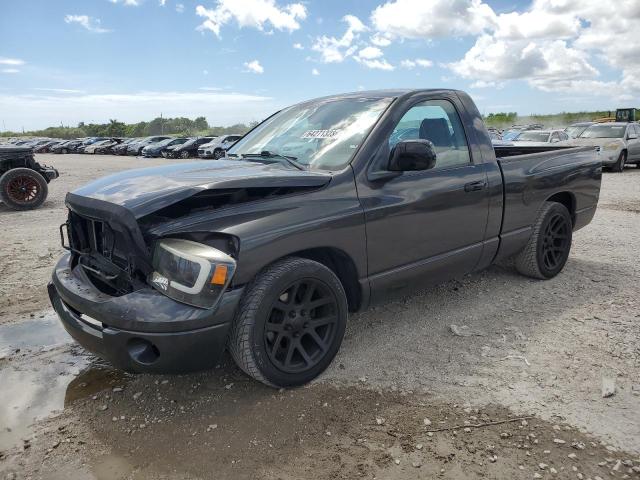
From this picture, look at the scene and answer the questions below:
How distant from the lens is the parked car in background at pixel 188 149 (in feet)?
107

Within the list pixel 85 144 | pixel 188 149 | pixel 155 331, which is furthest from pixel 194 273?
pixel 85 144

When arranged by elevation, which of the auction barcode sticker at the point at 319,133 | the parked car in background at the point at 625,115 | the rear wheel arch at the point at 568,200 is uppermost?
the parked car in background at the point at 625,115

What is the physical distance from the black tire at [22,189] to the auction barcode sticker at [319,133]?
28.8 ft

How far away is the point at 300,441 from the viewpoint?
2.60 meters

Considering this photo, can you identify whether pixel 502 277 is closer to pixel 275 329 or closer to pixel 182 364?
pixel 275 329

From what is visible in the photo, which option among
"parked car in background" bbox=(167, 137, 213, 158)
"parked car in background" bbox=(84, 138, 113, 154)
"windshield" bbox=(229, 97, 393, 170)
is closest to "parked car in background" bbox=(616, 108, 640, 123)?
"parked car in background" bbox=(167, 137, 213, 158)

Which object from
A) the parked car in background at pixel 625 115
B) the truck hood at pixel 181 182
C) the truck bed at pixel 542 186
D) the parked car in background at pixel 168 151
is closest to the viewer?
the truck hood at pixel 181 182

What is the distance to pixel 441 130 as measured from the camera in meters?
Answer: 3.92

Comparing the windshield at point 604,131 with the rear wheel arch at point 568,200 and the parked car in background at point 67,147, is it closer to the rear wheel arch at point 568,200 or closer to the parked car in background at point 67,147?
the rear wheel arch at point 568,200

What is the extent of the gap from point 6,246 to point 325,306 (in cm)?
574

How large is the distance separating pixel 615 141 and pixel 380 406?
15400 mm

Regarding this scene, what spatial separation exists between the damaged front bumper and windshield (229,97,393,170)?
122 centimetres

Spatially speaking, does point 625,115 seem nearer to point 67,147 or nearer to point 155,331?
point 155,331

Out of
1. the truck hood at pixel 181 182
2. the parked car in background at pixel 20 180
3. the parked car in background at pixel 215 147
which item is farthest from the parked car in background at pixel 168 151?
the truck hood at pixel 181 182
